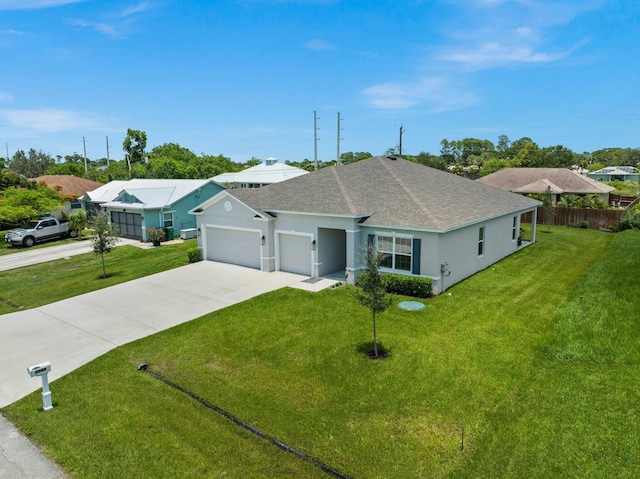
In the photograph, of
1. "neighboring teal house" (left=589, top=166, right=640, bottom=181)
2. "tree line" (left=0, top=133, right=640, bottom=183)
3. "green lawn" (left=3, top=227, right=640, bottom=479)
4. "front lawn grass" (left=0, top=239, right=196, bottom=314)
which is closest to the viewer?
"green lawn" (left=3, top=227, right=640, bottom=479)

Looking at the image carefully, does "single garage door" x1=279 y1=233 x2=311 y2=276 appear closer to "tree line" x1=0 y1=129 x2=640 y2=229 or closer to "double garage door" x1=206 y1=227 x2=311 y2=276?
"double garage door" x1=206 y1=227 x2=311 y2=276

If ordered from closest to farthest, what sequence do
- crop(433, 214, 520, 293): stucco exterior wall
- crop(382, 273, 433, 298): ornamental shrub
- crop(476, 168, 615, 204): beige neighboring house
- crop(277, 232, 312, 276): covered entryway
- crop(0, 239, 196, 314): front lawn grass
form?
crop(382, 273, 433, 298): ornamental shrub
crop(433, 214, 520, 293): stucco exterior wall
crop(0, 239, 196, 314): front lawn grass
crop(277, 232, 312, 276): covered entryway
crop(476, 168, 615, 204): beige neighboring house

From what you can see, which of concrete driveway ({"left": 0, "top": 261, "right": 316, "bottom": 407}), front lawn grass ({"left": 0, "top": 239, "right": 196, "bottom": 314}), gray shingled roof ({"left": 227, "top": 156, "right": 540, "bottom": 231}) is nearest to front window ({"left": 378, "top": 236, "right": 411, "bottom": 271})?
gray shingled roof ({"left": 227, "top": 156, "right": 540, "bottom": 231})

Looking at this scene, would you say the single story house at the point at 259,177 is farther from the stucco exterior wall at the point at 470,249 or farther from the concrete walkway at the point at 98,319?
the stucco exterior wall at the point at 470,249

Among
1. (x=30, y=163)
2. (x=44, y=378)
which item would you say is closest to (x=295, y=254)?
(x=44, y=378)

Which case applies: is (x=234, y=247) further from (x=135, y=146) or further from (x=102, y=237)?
(x=135, y=146)

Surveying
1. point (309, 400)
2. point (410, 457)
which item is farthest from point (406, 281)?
point (410, 457)

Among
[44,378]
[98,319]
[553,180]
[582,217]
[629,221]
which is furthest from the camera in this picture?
[553,180]
